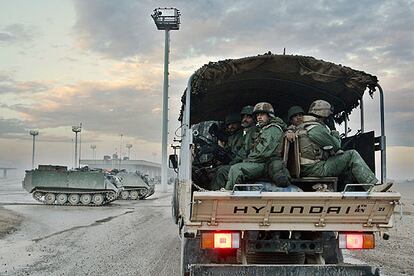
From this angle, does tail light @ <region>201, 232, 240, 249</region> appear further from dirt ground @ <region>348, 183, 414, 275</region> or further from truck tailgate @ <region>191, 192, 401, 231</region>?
dirt ground @ <region>348, 183, 414, 275</region>

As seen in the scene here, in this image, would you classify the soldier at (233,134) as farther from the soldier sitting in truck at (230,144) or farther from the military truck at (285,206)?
the military truck at (285,206)

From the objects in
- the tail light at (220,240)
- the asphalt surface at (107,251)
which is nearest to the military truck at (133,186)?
the asphalt surface at (107,251)

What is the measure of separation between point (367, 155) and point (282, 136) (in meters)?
1.81

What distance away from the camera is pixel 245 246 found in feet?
18.0

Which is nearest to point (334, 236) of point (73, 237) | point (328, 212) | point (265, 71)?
point (328, 212)

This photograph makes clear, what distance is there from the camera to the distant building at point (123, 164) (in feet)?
284

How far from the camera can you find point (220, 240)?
5223 millimetres

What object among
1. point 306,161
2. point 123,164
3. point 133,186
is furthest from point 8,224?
point 123,164

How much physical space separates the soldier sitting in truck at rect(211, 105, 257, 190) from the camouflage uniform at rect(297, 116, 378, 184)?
714 millimetres

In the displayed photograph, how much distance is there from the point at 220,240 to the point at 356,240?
1.46m

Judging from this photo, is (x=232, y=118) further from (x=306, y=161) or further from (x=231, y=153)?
(x=306, y=161)

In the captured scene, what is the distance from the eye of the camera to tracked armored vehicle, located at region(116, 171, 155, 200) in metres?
31.6

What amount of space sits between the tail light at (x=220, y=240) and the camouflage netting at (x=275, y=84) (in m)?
1.99

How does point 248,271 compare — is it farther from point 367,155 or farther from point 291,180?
point 367,155
